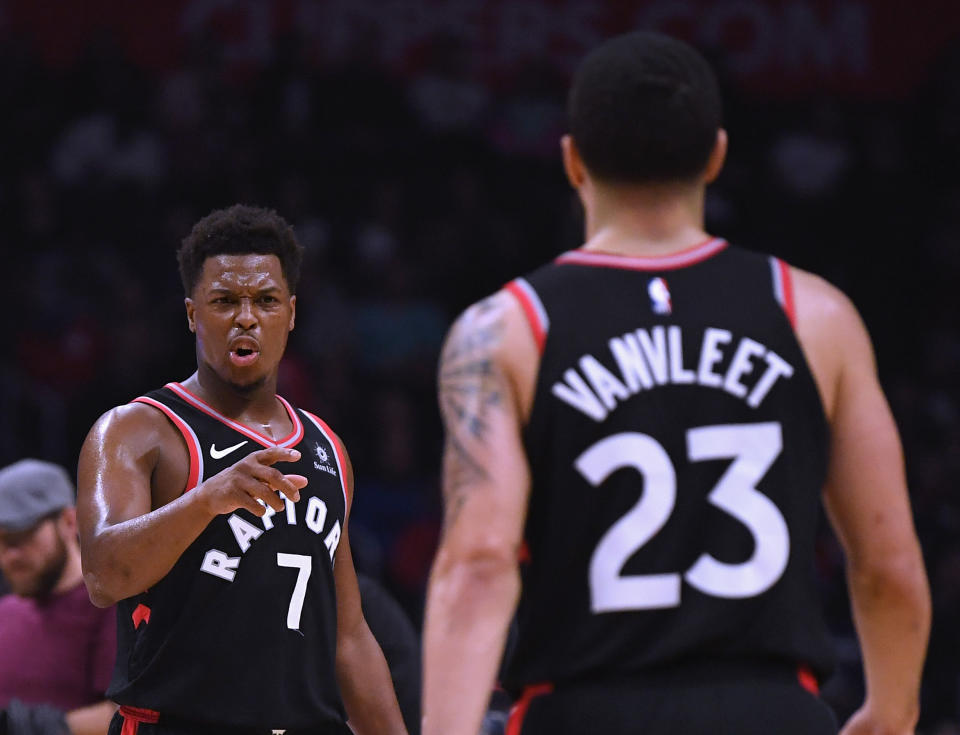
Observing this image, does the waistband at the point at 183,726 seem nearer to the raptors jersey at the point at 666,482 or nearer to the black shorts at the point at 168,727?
the black shorts at the point at 168,727

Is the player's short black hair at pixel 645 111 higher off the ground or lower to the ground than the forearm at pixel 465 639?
higher

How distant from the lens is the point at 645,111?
2.63 m

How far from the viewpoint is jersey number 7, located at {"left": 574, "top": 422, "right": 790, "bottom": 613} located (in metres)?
2.56

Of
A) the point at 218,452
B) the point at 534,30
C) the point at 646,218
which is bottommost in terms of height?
the point at 218,452

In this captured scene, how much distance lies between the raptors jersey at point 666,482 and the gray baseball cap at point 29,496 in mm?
3060

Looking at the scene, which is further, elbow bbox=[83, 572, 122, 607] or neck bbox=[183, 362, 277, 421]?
neck bbox=[183, 362, 277, 421]

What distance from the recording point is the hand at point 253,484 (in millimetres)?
3184

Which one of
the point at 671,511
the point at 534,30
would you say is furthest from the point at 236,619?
the point at 534,30

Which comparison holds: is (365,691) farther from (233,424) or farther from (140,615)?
(233,424)

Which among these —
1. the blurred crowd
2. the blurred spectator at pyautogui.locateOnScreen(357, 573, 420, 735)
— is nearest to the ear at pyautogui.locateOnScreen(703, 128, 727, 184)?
the blurred spectator at pyautogui.locateOnScreen(357, 573, 420, 735)

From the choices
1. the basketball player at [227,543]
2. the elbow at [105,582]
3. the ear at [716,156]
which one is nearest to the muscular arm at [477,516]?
the ear at [716,156]

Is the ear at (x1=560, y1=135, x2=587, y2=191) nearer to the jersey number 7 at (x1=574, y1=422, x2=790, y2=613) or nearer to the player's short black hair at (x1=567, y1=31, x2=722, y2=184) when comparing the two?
the player's short black hair at (x1=567, y1=31, x2=722, y2=184)

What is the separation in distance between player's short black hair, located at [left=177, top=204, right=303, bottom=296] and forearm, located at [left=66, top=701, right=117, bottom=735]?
1500 millimetres

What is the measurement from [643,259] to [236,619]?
1.57 m
